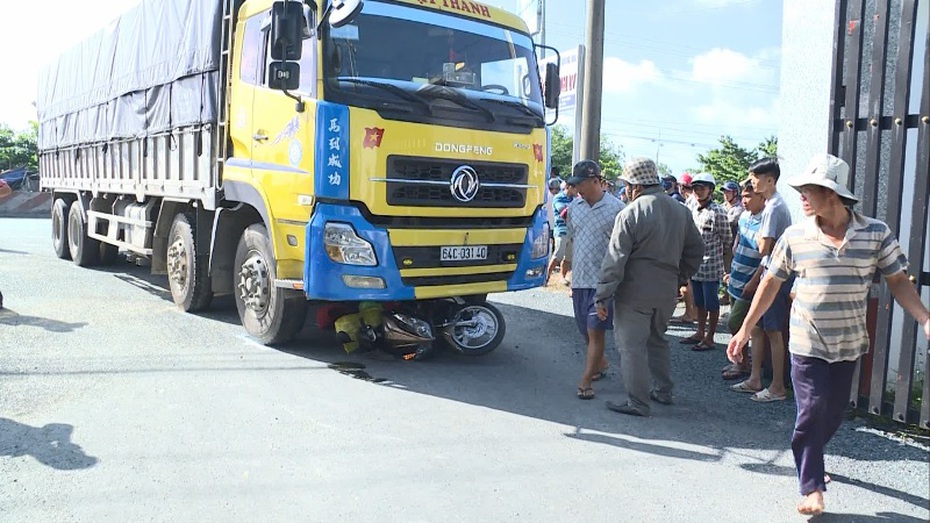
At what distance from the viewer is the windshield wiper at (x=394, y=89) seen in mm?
5285

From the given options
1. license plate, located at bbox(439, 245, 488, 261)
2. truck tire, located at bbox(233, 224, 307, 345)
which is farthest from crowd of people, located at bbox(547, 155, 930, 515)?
truck tire, located at bbox(233, 224, 307, 345)

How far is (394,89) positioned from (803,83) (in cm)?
340

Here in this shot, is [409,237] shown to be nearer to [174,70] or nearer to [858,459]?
[858,459]

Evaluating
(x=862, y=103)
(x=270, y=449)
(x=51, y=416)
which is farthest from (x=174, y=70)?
(x=862, y=103)

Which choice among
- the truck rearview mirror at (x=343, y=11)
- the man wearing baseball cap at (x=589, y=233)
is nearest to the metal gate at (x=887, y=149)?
the man wearing baseball cap at (x=589, y=233)

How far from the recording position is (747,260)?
5547 mm

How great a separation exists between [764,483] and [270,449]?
8.58 feet

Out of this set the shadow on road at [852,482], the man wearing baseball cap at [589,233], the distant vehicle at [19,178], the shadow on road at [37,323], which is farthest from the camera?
the distant vehicle at [19,178]

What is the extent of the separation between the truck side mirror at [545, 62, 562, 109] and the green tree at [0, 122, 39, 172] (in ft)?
95.3

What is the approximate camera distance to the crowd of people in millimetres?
3270

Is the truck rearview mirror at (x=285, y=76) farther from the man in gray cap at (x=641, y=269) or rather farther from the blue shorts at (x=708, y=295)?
the blue shorts at (x=708, y=295)

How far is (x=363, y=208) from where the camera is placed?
5.30m

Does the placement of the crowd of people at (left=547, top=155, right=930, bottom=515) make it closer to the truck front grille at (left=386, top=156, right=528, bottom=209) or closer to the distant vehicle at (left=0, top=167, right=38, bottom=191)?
the truck front grille at (left=386, top=156, right=528, bottom=209)

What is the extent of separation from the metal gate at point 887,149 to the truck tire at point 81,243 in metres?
10.5
